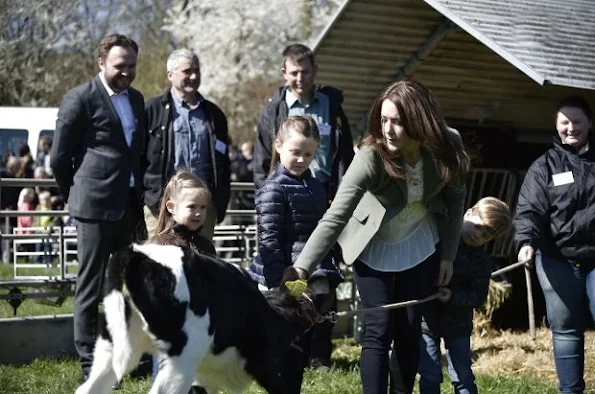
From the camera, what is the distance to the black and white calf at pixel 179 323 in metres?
5.07

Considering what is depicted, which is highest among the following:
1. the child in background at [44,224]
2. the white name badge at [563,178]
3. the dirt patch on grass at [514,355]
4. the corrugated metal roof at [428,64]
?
the corrugated metal roof at [428,64]

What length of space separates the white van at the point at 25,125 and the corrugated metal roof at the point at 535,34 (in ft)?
43.8

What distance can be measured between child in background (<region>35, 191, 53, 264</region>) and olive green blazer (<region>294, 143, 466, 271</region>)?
18.6 ft

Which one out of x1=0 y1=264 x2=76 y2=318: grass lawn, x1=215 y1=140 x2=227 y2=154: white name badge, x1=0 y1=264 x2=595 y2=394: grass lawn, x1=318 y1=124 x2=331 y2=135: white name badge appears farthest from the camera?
x1=0 y1=264 x2=76 y2=318: grass lawn

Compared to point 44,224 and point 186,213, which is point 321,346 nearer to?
point 186,213

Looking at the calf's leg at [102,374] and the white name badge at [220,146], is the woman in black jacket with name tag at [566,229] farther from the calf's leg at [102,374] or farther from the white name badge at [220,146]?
the calf's leg at [102,374]

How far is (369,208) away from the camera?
20.2ft

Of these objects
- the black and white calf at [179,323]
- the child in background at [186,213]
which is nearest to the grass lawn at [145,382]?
the child in background at [186,213]

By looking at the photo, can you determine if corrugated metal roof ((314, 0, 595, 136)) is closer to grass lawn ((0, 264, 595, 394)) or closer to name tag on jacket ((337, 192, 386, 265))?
grass lawn ((0, 264, 595, 394))

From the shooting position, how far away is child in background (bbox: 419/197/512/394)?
6.77 meters

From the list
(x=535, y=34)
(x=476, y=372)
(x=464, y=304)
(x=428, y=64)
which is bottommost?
(x=476, y=372)

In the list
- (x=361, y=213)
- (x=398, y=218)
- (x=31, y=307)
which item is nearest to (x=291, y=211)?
(x=361, y=213)

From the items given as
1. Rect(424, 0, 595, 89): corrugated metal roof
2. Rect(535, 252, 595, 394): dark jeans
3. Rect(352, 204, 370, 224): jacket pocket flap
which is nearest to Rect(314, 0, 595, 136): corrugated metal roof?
Rect(424, 0, 595, 89): corrugated metal roof

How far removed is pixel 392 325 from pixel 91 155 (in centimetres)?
274
